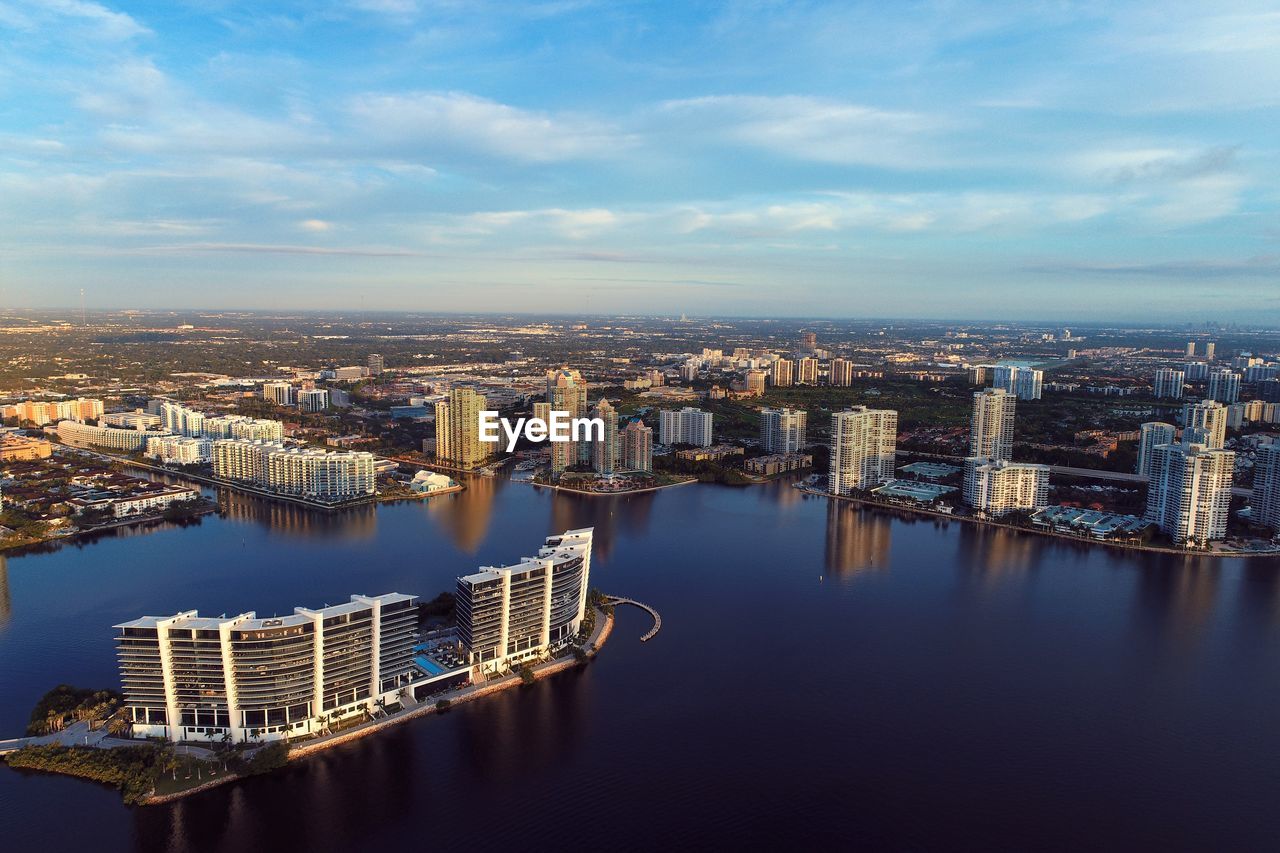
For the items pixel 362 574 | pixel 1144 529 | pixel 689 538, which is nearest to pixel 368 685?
pixel 362 574

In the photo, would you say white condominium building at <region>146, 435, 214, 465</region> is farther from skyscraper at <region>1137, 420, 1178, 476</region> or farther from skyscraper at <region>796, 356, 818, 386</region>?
skyscraper at <region>796, 356, 818, 386</region>

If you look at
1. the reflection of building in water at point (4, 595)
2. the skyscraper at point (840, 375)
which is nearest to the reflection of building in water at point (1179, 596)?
the reflection of building in water at point (4, 595)

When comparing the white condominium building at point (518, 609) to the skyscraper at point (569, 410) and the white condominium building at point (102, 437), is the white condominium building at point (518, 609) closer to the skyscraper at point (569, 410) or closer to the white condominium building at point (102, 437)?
the skyscraper at point (569, 410)

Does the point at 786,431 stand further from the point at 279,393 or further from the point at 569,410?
the point at 279,393

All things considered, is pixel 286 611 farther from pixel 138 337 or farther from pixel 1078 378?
pixel 138 337

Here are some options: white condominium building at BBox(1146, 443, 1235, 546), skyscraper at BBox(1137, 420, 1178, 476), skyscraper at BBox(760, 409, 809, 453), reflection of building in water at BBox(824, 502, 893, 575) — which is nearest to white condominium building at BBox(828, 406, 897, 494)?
reflection of building in water at BBox(824, 502, 893, 575)
